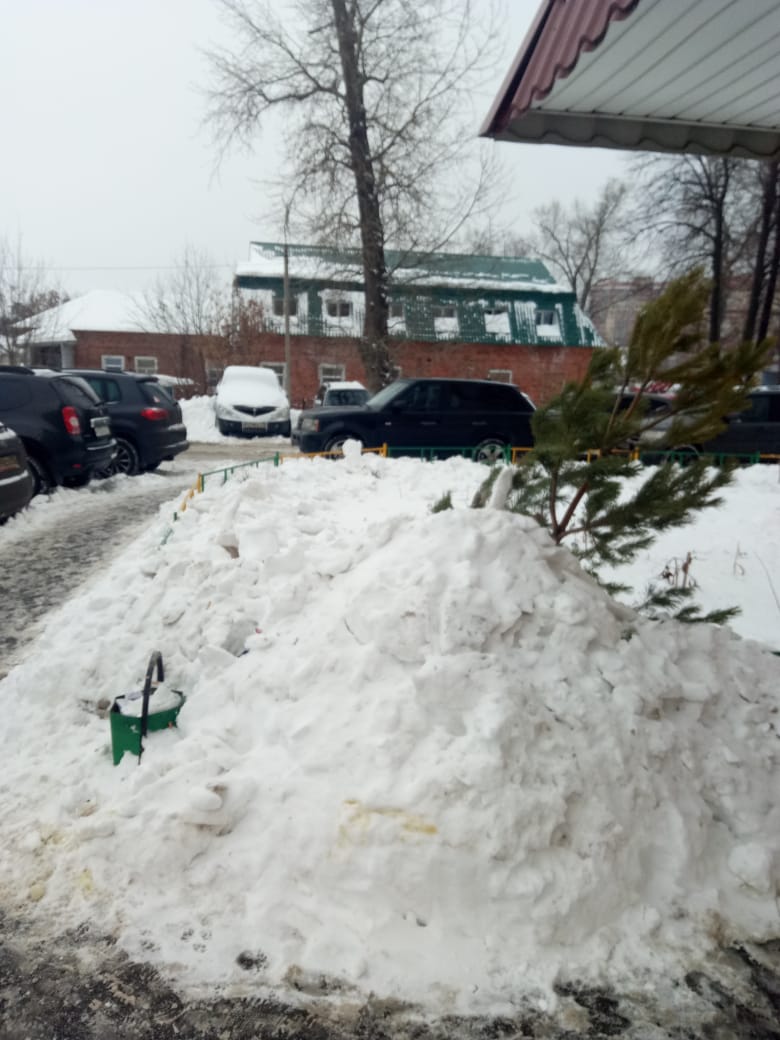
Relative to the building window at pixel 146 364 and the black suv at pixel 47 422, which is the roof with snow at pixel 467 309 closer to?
the building window at pixel 146 364

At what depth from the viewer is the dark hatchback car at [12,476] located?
23.4 feet

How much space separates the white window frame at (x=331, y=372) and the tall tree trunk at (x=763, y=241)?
16.6 metres

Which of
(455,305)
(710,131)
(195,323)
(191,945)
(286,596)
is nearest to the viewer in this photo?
(191,945)

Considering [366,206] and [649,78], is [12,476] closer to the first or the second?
[649,78]

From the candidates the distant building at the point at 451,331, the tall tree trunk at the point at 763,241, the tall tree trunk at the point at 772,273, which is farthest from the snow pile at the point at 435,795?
the distant building at the point at 451,331

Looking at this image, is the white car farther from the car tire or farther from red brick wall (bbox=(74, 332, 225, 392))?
red brick wall (bbox=(74, 332, 225, 392))

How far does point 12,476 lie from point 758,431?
36.6 feet

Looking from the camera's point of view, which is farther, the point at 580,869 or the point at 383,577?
the point at 383,577

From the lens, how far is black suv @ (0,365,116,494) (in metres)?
9.16

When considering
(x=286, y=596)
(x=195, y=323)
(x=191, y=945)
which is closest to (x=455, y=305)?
(x=195, y=323)

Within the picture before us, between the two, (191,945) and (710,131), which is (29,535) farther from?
(710,131)

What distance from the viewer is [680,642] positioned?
327 centimetres

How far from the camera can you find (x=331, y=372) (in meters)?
32.8

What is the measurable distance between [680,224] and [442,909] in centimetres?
2455
